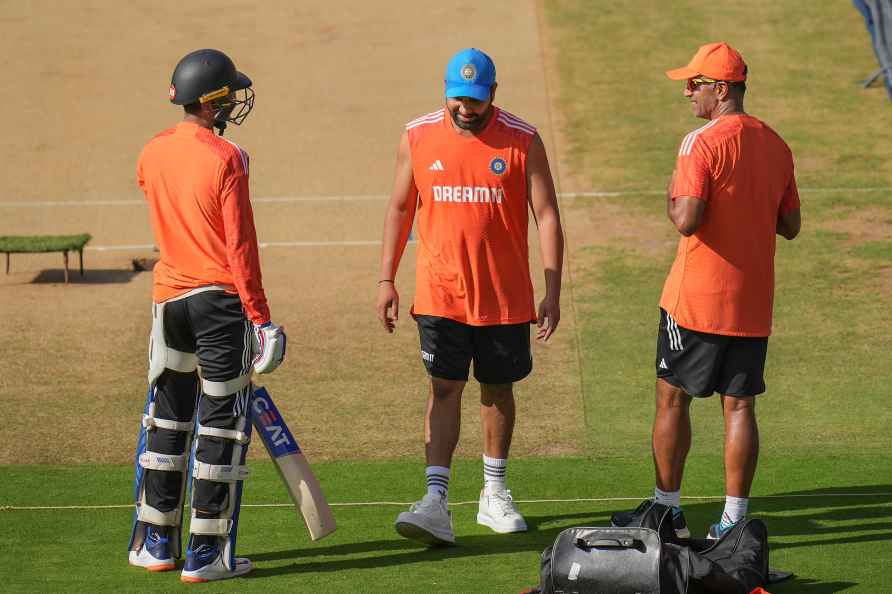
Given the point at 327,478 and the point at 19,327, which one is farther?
the point at 19,327

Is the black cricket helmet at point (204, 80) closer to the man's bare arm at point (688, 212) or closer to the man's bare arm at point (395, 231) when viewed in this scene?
the man's bare arm at point (395, 231)

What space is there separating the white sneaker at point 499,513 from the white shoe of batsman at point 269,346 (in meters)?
1.47

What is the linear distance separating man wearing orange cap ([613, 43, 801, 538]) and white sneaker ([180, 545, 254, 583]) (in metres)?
1.92

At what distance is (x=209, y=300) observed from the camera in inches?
257

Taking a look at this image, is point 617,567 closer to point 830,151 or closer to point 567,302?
point 567,302

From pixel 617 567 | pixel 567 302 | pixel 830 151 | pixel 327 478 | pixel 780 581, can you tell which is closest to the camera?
pixel 617 567

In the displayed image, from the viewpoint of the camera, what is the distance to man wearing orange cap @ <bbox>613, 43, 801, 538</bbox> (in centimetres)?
668

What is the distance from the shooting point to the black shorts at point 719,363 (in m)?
6.81

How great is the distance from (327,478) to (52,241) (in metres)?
5.84

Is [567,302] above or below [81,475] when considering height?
above

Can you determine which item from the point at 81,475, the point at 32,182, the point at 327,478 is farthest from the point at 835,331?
the point at 32,182

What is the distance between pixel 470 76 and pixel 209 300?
1.56 metres

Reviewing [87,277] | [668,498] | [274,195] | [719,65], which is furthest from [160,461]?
[274,195]

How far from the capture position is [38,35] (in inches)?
870
